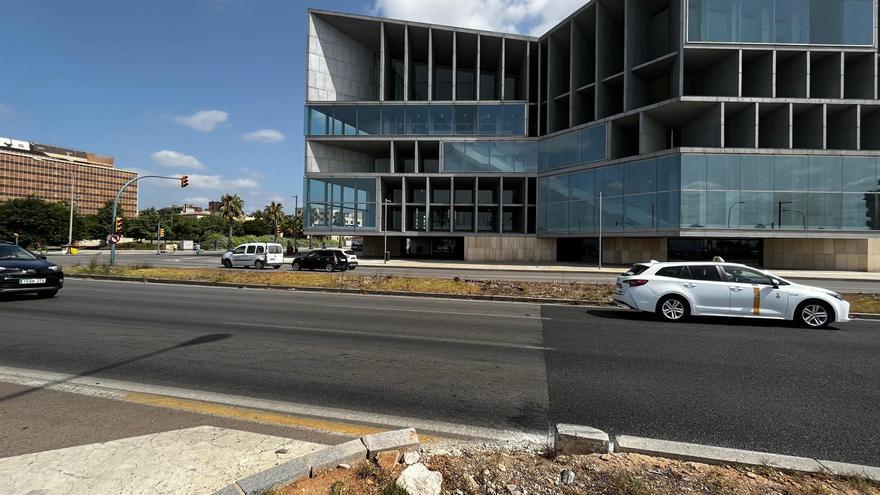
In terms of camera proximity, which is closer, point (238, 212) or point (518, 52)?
point (518, 52)

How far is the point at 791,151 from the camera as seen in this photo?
31.3 m

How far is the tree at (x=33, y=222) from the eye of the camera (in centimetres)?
6662

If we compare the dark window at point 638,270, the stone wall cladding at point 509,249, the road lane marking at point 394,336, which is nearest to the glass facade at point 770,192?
the stone wall cladding at point 509,249

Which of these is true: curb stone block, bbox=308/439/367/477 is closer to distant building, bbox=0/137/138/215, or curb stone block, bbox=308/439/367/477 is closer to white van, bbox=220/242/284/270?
white van, bbox=220/242/284/270

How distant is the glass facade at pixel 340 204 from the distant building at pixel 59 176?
101m

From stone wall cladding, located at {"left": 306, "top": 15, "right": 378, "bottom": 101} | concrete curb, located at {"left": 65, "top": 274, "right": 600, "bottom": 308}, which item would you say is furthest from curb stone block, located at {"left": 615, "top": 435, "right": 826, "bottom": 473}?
stone wall cladding, located at {"left": 306, "top": 15, "right": 378, "bottom": 101}

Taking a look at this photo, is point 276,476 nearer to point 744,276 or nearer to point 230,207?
point 744,276

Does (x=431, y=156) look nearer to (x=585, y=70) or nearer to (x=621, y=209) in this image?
(x=585, y=70)

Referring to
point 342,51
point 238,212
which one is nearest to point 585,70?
point 342,51

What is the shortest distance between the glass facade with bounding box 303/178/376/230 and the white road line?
39.5 meters

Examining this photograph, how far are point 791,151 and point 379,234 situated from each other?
36.2 metres

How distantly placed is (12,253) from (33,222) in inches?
3100

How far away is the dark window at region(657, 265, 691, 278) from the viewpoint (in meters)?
10.3

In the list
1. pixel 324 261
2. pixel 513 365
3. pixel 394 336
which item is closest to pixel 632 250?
pixel 324 261
